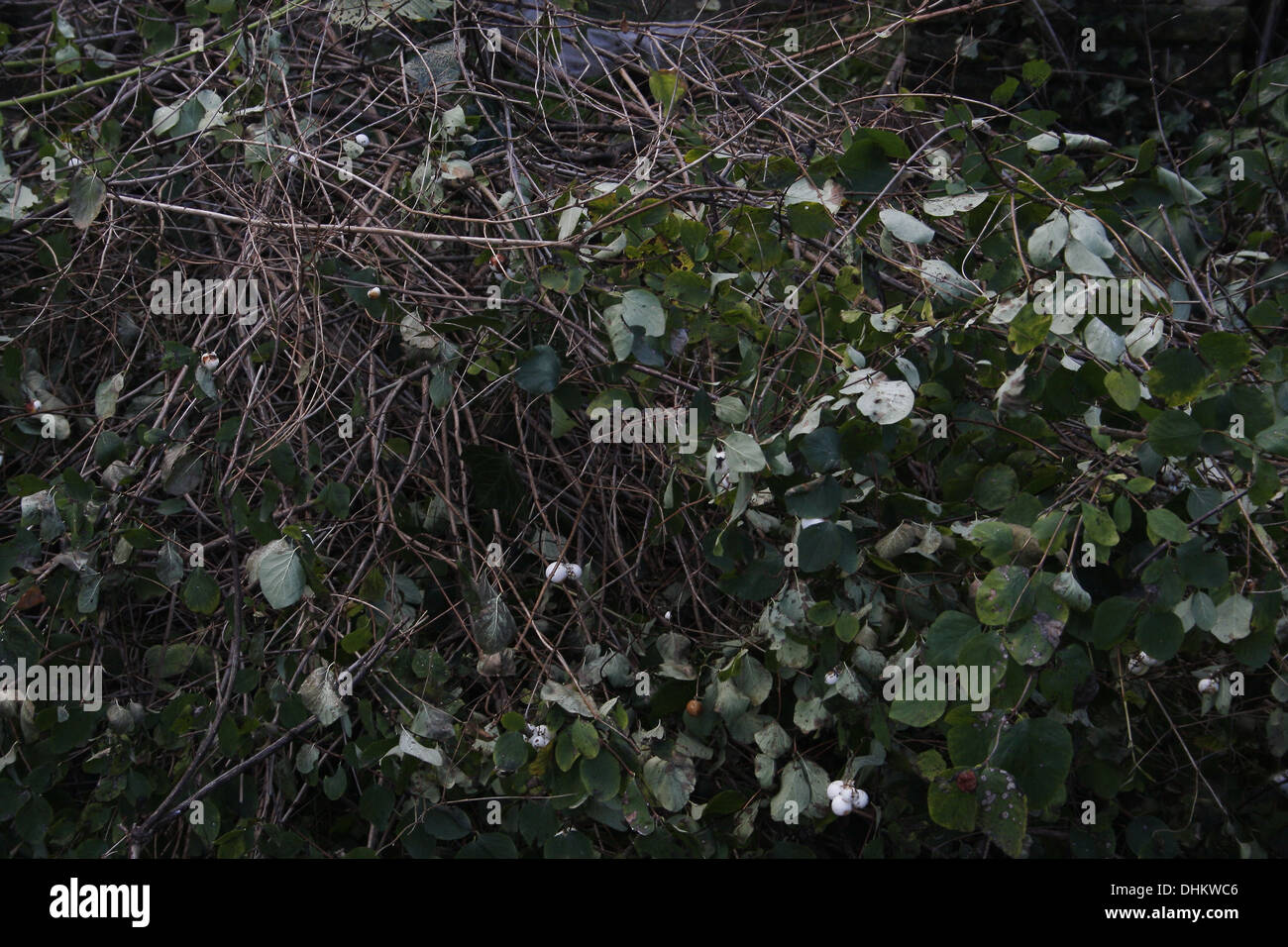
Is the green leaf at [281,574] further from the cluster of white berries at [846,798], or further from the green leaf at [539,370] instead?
the cluster of white berries at [846,798]

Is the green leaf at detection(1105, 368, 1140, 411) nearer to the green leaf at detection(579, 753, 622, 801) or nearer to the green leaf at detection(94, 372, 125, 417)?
the green leaf at detection(579, 753, 622, 801)

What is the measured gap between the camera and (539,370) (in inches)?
59.2

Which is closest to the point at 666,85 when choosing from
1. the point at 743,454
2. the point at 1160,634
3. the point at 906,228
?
the point at 906,228

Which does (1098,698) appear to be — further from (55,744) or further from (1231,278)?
(55,744)

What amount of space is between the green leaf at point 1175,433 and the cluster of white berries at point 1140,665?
39 centimetres

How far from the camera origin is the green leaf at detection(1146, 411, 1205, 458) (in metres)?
1.23

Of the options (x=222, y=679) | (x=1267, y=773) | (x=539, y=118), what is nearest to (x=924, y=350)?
(x=1267, y=773)

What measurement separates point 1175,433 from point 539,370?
857mm

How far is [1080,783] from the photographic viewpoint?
1635 millimetres

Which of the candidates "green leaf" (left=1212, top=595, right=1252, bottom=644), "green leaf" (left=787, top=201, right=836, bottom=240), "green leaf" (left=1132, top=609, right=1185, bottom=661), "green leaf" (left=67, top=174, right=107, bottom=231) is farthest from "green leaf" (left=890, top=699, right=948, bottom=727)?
"green leaf" (left=67, top=174, right=107, bottom=231)

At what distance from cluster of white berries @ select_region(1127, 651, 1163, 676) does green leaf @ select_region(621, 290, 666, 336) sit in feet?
2.81

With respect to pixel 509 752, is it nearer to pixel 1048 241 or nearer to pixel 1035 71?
pixel 1048 241

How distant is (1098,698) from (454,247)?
137cm

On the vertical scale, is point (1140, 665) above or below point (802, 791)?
above
